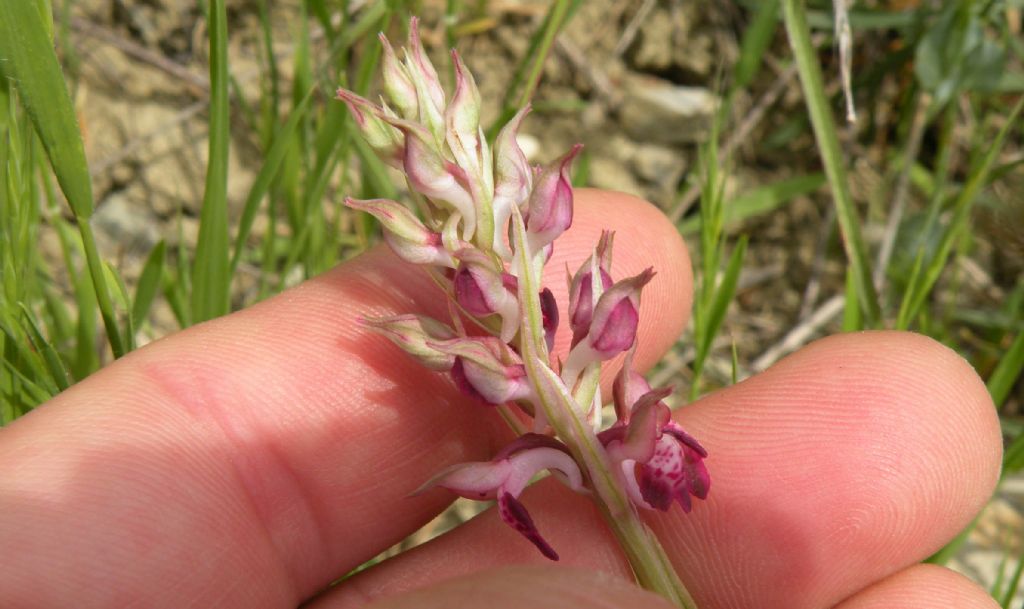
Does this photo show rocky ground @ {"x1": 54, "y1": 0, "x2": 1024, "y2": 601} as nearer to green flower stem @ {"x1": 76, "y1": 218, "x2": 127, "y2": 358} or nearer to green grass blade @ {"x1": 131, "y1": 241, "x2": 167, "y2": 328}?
green grass blade @ {"x1": 131, "y1": 241, "x2": 167, "y2": 328}

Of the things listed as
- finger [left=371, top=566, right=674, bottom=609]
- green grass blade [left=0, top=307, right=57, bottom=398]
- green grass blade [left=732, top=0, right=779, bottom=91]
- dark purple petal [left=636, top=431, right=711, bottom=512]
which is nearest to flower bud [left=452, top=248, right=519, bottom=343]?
dark purple petal [left=636, top=431, right=711, bottom=512]

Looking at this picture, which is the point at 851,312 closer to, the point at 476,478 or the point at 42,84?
the point at 476,478

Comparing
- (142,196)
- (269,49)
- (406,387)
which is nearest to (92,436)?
(406,387)

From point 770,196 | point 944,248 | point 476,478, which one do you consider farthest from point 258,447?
point 770,196

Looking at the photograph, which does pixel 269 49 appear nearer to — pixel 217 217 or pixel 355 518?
pixel 217 217

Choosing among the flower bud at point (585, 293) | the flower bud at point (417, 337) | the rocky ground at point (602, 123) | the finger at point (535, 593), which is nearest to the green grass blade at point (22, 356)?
the flower bud at point (417, 337)
